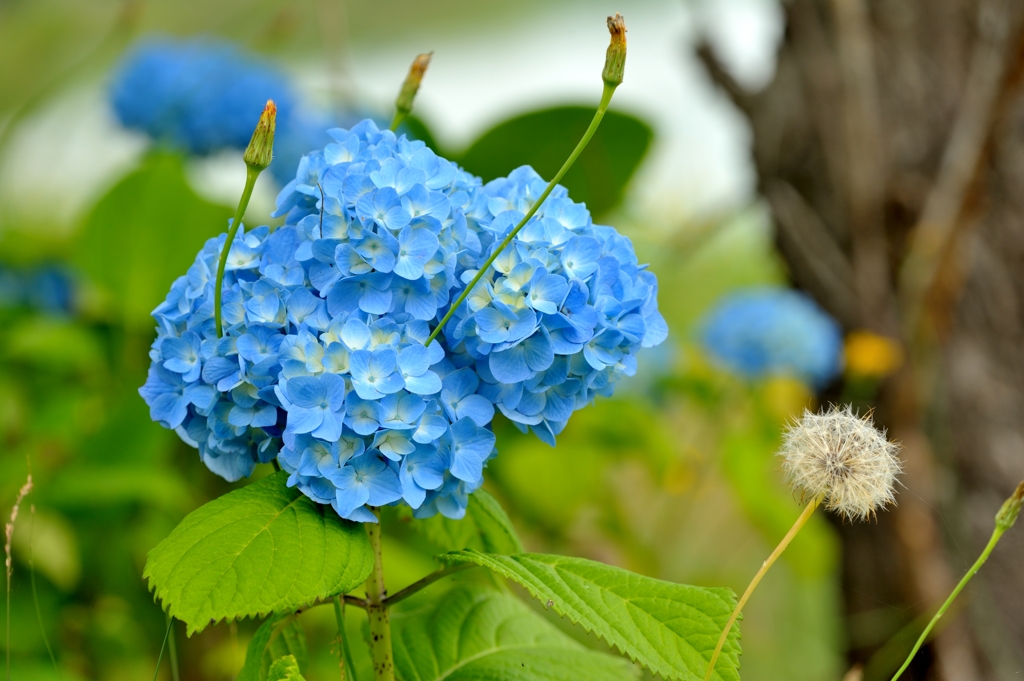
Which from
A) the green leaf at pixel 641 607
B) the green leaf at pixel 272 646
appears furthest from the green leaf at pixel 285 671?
the green leaf at pixel 641 607

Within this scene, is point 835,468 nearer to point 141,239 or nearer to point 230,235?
point 230,235

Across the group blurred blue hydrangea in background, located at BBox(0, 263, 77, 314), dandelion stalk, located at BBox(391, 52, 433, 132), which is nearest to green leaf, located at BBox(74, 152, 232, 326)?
blurred blue hydrangea in background, located at BBox(0, 263, 77, 314)

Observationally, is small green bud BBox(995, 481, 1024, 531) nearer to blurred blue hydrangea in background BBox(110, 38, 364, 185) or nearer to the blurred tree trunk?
the blurred tree trunk

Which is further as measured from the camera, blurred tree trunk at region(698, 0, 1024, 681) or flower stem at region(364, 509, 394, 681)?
blurred tree trunk at region(698, 0, 1024, 681)

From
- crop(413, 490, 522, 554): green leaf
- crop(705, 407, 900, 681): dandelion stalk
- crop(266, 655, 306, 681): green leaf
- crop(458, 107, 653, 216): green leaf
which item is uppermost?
crop(458, 107, 653, 216): green leaf

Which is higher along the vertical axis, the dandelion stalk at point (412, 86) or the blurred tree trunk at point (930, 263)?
the blurred tree trunk at point (930, 263)

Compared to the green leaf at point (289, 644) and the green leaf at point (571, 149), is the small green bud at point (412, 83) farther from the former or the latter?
the green leaf at point (571, 149)
